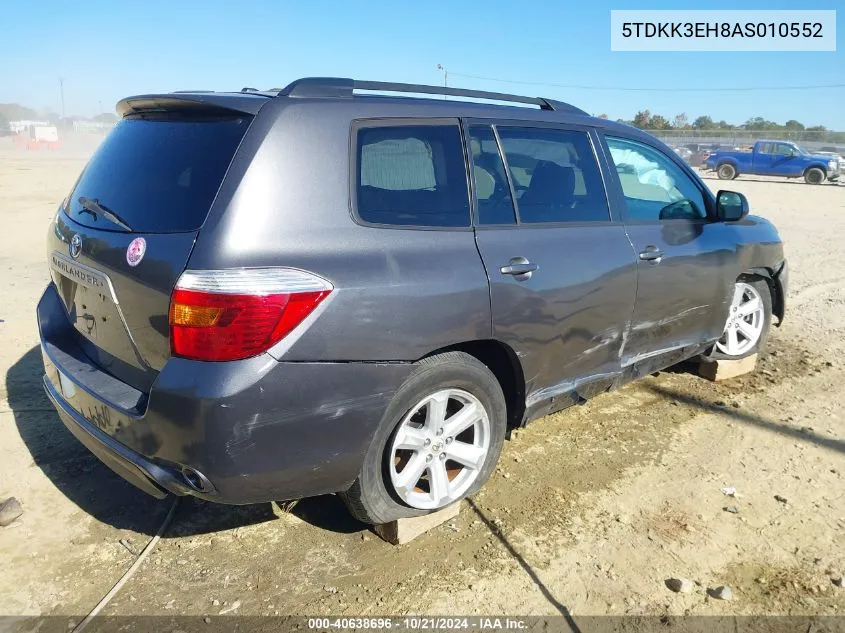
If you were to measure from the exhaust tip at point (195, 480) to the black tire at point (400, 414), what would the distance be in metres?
0.58

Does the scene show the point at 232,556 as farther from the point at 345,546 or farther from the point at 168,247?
the point at 168,247

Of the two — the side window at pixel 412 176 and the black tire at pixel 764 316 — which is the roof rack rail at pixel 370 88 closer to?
the side window at pixel 412 176

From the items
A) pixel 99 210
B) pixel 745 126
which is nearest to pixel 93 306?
pixel 99 210

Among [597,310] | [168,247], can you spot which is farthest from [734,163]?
[168,247]

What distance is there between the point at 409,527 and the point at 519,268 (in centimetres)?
122

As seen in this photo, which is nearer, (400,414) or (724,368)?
(400,414)

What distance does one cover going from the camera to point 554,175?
11.2ft

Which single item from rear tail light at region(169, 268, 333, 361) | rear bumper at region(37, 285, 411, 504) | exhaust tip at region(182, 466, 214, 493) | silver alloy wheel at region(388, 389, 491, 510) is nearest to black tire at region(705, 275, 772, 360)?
silver alloy wheel at region(388, 389, 491, 510)

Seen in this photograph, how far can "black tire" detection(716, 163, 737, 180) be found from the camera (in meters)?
27.6

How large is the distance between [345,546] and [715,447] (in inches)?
87.5

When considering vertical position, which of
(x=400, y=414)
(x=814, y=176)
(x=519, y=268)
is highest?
(x=814, y=176)

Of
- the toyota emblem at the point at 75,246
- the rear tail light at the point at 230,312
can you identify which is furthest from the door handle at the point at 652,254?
the toyota emblem at the point at 75,246

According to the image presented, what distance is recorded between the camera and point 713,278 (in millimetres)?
4113

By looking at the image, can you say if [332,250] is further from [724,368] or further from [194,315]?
[724,368]
